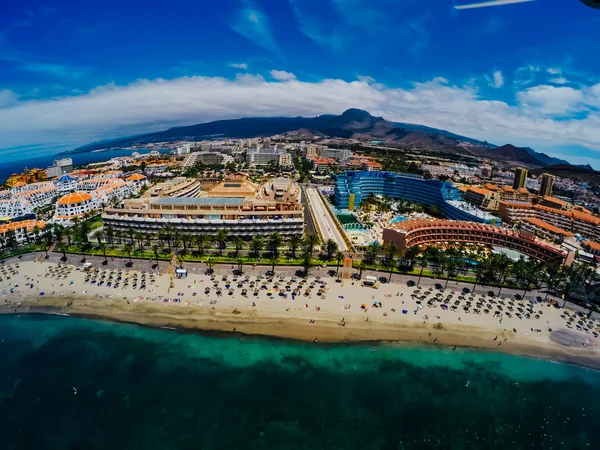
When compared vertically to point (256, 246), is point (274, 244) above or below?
above

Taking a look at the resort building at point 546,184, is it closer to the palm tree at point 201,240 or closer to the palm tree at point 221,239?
the palm tree at point 221,239

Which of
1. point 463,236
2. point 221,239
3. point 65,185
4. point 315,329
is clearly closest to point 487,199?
point 463,236

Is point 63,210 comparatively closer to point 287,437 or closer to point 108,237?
point 108,237

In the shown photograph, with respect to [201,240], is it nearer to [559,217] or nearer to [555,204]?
[559,217]

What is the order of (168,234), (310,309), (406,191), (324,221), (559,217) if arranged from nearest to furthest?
(310,309), (168,234), (324,221), (559,217), (406,191)

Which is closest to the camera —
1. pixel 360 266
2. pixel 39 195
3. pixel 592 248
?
pixel 360 266

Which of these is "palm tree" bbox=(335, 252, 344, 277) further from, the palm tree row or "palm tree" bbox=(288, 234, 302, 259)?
"palm tree" bbox=(288, 234, 302, 259)
